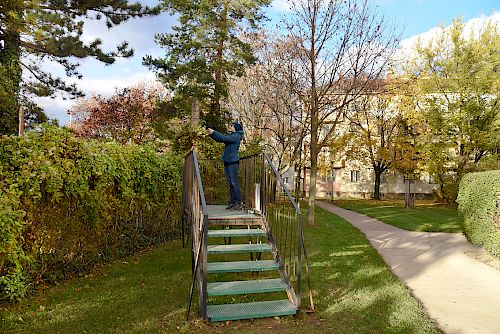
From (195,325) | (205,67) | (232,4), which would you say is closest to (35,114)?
(205,67)

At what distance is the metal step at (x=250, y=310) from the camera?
4.55m

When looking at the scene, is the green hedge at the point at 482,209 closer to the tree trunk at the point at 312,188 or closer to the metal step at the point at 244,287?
the tree trunk at the point at 312,188

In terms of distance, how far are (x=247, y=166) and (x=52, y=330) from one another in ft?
13.7

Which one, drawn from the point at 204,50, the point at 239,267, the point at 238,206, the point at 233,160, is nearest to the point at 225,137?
the point at 233,160

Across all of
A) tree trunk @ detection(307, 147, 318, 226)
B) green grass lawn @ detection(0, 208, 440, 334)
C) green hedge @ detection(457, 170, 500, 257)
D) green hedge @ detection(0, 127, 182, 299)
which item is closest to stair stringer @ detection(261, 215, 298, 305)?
green grass lawn @ detection(0, 208, 440, 334)

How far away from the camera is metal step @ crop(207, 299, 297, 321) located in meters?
4.55

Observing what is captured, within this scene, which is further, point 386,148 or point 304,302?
point 386,148

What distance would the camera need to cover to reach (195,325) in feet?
14.6

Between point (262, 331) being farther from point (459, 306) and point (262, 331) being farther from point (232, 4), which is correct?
point (232, 4)

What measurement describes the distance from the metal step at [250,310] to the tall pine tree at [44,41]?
8.88 metres

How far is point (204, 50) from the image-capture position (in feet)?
60.0

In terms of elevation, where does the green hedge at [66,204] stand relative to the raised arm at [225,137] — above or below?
below

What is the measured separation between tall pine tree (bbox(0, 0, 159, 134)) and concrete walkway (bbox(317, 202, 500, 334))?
34.6 feet

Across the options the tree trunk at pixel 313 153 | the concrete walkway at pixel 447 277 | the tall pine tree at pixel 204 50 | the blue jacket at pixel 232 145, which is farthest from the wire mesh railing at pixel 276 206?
the tall pine tree at pixel 204 50
